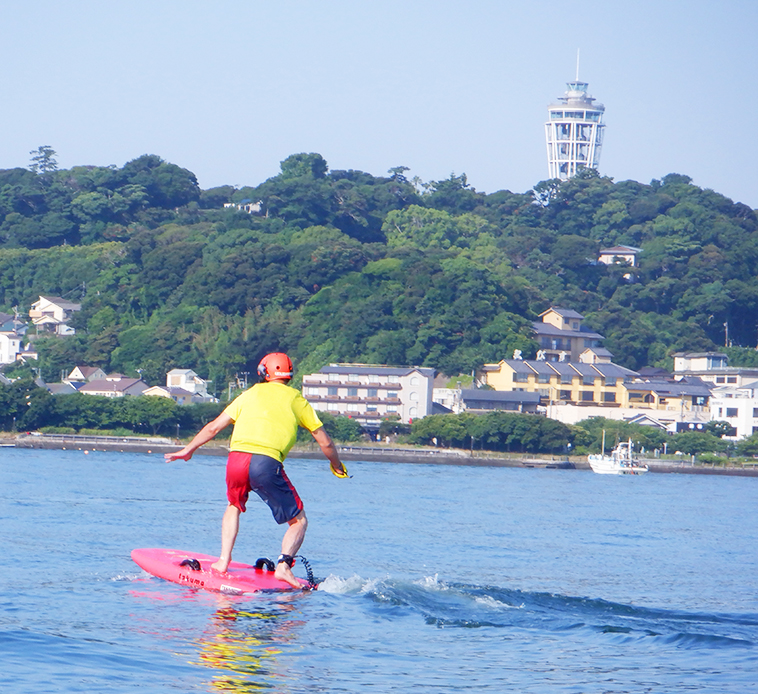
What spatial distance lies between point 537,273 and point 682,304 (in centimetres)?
1088

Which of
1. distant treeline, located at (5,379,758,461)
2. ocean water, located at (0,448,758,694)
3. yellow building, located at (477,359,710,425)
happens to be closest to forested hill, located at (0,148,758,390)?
yellow building, located at (477,359,710,425)

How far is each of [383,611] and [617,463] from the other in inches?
1910

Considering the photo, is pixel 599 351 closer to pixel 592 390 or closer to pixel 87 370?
pixel 592 390

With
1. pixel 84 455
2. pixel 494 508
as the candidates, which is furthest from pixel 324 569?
pixel 84 455

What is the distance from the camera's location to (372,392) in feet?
206

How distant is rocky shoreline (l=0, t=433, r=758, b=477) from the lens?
52375 millimetres

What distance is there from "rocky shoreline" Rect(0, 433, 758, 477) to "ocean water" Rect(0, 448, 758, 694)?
3280 cm

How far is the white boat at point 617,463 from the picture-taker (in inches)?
2147

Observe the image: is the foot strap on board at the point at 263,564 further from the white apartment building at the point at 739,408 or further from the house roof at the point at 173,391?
the white apartment building at the point at 739,408

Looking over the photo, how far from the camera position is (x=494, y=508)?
26.2 metres

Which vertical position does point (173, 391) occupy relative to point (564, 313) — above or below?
below

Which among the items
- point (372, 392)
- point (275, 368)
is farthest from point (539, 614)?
point (372, 392)

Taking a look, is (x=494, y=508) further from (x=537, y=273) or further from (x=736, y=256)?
(x=736, y=256)

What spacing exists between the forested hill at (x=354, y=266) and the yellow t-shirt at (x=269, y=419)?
59.9m
